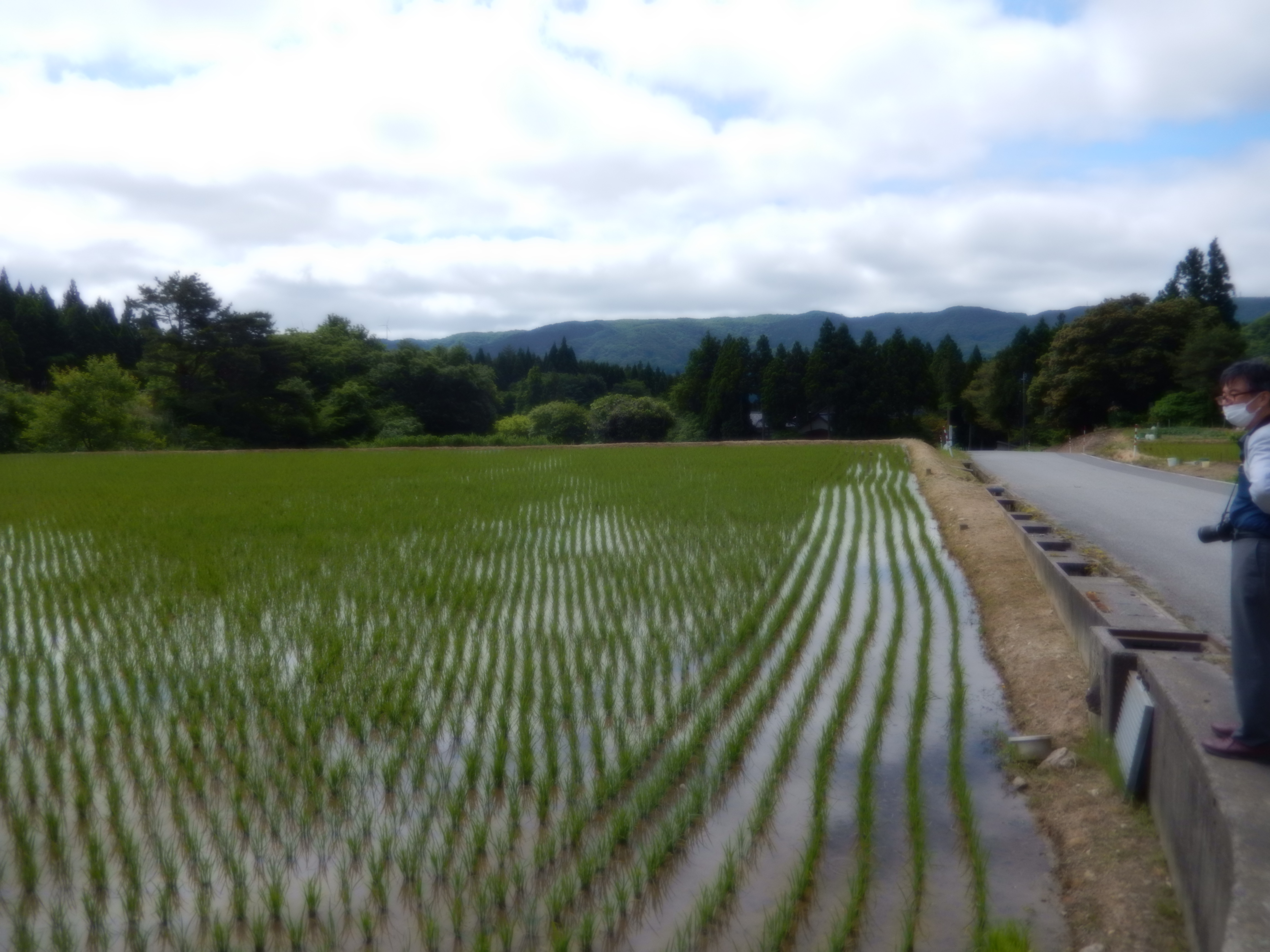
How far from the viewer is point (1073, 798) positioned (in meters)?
3.49

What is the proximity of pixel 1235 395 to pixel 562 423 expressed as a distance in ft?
165

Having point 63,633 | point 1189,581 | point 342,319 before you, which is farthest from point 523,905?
point 342,319

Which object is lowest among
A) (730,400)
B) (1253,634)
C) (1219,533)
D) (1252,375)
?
(1253,634)

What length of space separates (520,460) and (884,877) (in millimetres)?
22158

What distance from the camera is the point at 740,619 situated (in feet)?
20.5

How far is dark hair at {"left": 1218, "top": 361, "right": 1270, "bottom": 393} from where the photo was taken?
270cm

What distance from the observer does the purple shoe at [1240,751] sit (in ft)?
8.68

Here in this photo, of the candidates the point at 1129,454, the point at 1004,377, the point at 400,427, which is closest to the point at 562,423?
the point at 400,427

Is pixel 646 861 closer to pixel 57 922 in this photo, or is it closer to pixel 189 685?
pixel 57 922

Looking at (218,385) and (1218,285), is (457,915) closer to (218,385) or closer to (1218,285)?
(218,385)

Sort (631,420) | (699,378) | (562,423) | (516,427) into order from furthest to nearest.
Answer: (516,427) < (699,378) < (562,423) < (631,420)

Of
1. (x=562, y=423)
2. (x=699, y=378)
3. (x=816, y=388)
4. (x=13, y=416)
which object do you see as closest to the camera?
(x=13, y=416)

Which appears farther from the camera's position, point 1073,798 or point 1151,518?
point 1151,518

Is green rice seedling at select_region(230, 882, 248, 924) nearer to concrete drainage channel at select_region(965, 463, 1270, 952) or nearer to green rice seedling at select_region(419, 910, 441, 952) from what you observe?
green rice seedling at select_region(419, 910, 441, 952)
